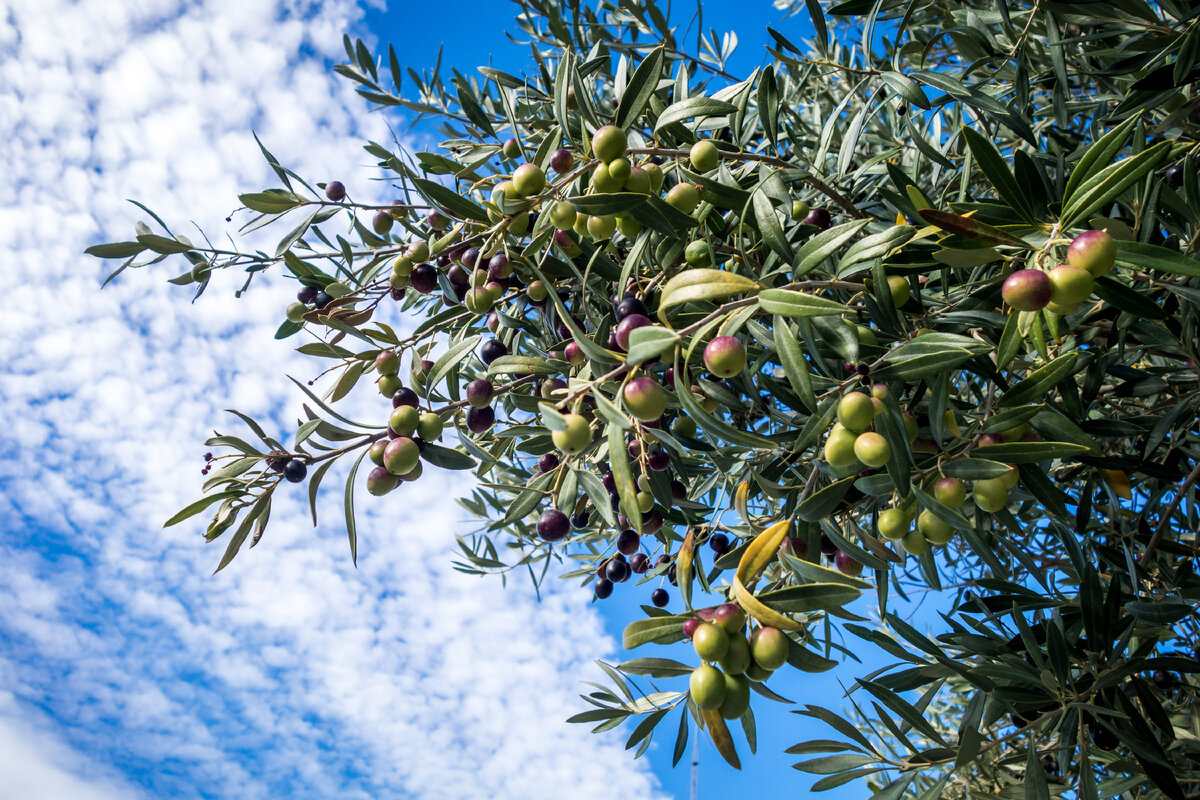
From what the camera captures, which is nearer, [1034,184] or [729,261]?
[1034,184]

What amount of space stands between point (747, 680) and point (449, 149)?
1717 mm

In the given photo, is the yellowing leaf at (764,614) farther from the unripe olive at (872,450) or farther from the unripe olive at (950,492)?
the unripe olive at (950,492)

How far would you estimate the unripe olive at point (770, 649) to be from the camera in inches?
37.2

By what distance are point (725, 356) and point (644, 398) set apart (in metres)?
0.12

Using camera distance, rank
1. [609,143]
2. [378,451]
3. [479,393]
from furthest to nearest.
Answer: [479,393], [378,451], [609,143]

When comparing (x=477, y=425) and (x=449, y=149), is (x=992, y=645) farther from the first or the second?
(x=449, y=149)

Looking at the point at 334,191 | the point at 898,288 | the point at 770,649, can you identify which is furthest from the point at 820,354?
the point at 334,191

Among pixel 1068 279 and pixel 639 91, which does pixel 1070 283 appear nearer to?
pixel 1068 279

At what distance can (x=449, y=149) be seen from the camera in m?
2.14

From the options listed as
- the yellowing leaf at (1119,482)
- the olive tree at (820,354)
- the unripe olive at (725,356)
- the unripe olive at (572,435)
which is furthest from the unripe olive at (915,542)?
the yellowing leaf at (1119,482)

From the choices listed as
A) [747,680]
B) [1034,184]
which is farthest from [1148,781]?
[1034,184]

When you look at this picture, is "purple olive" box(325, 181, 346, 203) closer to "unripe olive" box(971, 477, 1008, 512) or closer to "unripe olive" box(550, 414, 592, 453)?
"unripe olive" box(550, 414, 592, 453)

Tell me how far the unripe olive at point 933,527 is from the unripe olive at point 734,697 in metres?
0.42

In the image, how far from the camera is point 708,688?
0.95 metres
